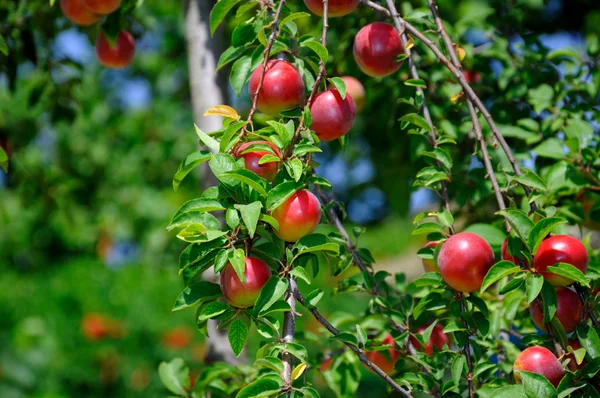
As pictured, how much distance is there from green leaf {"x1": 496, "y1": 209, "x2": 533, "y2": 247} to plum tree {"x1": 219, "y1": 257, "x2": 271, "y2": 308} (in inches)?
11.1

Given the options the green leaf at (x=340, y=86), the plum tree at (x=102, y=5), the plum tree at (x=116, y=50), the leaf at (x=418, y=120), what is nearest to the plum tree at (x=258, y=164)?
the green leaf at (x=340, y=86)

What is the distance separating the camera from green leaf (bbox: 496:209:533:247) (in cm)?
77

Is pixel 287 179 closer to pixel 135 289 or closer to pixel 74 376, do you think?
pixel 74 376

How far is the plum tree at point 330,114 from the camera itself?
2.71ft

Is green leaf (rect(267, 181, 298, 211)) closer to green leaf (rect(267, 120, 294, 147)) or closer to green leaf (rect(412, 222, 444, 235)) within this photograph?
green leaf (rect(267, 120, 294, 147))

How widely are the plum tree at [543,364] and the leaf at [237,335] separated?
31 cm

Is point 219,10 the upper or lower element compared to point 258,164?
upper

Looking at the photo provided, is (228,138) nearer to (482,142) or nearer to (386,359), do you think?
(482,142)

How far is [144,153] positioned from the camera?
3449mm

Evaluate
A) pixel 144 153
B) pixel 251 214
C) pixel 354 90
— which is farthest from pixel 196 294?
pixel 144 153

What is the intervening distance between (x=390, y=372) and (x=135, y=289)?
2433 mm

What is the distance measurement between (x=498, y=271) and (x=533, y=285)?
0.13 ft

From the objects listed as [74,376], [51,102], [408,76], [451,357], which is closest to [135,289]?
[74,376]

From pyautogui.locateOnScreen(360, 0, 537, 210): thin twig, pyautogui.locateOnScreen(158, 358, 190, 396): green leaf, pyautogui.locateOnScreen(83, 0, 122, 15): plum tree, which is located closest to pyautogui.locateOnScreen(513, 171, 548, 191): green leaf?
pyautogui.locateOnScreen(360, 0, 537, 210): thin twig
